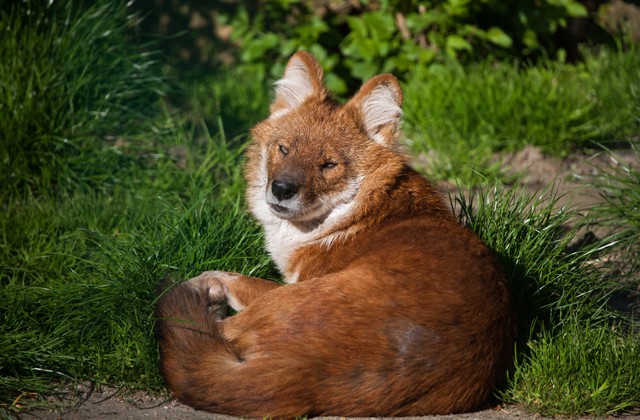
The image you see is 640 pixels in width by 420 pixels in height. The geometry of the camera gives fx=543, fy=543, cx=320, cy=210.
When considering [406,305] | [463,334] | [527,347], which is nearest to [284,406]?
[406,305]

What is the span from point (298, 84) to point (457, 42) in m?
3.29

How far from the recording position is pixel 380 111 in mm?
3506

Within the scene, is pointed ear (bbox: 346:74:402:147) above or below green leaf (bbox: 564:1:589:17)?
below

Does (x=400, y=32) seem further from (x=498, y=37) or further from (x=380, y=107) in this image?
(x=380, y=107)

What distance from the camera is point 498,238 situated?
3514 mm

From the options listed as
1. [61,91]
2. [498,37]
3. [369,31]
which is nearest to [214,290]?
[61,91]

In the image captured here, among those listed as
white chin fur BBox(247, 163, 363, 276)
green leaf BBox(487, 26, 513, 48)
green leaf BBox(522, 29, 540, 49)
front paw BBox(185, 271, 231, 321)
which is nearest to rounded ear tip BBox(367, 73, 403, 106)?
white chin fur BBox(247, 163, 363, 276)

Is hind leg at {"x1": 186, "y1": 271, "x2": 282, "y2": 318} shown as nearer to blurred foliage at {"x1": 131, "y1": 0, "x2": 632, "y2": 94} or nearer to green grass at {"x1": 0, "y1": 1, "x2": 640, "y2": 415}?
green grass at {"x1": 0, "y1": 1, "x2": 640, "y2": 415}

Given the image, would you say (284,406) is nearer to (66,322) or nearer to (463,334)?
(463,334)

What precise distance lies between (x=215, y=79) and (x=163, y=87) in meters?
1.64

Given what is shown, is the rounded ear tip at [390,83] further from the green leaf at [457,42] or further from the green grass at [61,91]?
the green leaf at [457,42]

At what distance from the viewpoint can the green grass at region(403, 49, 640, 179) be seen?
18.4 feet

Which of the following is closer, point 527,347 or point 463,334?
point 463,334

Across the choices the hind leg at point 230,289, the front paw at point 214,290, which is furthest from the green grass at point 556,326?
the front paw at point 214,290
